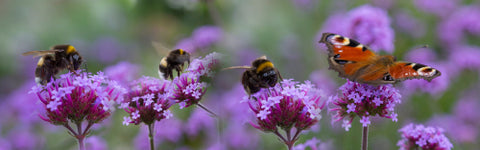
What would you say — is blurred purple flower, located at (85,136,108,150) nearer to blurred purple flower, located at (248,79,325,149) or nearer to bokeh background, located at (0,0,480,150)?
bokeh background, located at (0,0,480,150)

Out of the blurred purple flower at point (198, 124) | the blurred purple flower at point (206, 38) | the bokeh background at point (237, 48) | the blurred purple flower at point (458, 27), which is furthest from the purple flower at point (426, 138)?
the blurred purple flower at point (458, 27)

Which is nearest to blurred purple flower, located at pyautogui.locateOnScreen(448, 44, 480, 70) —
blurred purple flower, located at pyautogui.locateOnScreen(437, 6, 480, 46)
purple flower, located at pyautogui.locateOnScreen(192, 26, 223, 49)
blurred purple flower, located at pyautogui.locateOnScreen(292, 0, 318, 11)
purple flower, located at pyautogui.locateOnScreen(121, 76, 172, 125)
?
blurred purple flower, located at pyautogui.locateOnScreen(437, 6, 480, 46)

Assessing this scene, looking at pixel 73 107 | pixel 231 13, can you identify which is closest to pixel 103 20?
pixel 231 13

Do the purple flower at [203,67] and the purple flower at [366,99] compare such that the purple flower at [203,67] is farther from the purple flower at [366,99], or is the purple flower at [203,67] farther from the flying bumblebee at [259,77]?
the purple flower at [366,99]

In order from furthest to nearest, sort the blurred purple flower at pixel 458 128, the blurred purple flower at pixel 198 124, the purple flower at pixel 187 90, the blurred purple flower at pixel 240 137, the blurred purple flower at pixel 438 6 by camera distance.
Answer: the blurred purple flower at pixel 438 6
the blurred purple flower at pixel 458 128
the blurred purple flower at pixel 240 137
the blurred purple flower at pixel 198 124
the purple flower at pixel 187 90

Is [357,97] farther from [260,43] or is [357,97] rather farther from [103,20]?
[103,20]

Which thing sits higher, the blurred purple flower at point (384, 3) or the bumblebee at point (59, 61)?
the blurred purple flower at point (384, 3)

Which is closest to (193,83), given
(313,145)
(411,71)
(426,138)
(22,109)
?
(313,145)
